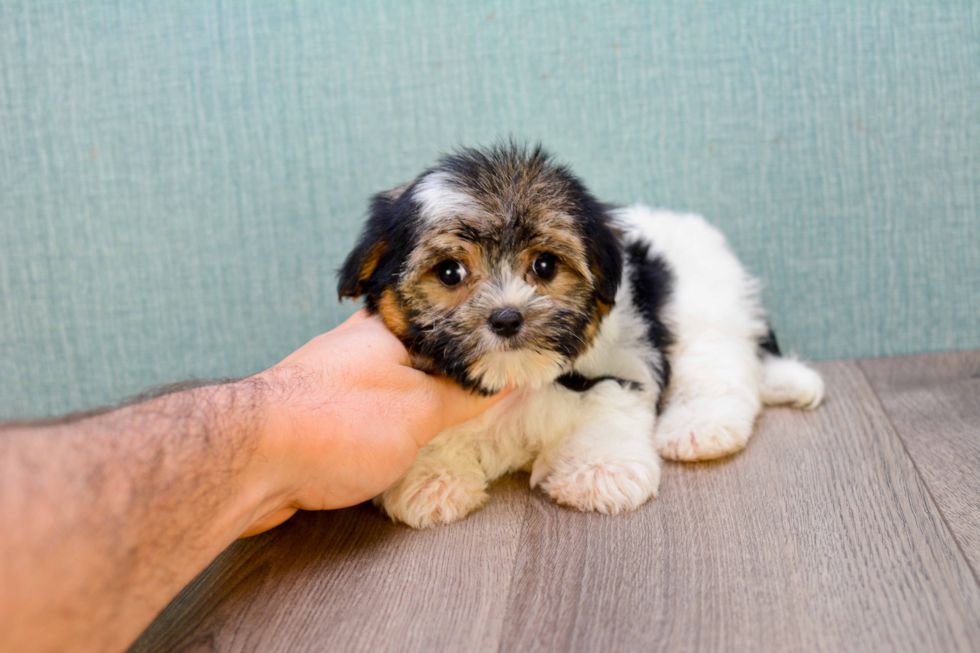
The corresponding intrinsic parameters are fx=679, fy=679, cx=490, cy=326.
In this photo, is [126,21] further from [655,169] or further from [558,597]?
[558,597]

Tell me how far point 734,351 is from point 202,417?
1556 mm

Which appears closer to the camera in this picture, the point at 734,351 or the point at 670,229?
the point at 734,351

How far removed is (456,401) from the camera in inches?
66.1

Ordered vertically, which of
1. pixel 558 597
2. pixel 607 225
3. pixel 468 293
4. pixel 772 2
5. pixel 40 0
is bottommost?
pixel 558 597

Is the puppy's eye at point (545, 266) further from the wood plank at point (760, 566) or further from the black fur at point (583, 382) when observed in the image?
the wood plank at point (760, 566)

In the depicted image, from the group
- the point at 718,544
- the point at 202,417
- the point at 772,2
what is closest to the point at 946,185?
the point at 772,2

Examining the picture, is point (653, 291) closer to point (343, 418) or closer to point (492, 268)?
point (492, 268)

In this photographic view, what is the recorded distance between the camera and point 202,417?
1.31 meters

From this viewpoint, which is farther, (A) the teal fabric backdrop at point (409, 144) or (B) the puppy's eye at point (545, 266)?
(A) the teal fabric backdrop at point (409, 144)

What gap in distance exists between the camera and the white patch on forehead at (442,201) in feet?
5.17

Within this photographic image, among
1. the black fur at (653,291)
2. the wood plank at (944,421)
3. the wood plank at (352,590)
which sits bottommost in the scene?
the wood plank at (352,590)


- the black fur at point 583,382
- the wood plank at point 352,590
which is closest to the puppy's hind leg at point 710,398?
the black fur at point 583,382

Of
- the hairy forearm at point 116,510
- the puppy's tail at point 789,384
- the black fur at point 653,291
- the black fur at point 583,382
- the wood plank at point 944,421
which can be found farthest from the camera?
the puppy's tail at point 789,384

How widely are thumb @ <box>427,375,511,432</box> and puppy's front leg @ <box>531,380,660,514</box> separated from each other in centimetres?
23
